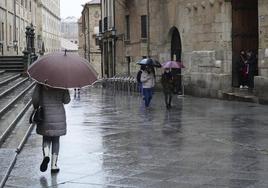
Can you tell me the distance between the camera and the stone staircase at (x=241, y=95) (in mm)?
19133

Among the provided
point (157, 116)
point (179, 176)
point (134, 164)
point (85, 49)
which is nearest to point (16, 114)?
point (157, 116)

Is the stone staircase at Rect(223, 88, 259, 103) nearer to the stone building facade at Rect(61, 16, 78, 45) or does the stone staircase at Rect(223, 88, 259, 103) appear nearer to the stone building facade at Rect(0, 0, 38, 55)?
the stone building facade at Rect(0, 0, 38, 55)

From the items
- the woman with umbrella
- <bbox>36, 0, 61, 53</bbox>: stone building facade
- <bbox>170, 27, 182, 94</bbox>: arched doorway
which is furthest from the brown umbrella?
<bbox>36, 0, 61, 53</bbox>: stone building facade

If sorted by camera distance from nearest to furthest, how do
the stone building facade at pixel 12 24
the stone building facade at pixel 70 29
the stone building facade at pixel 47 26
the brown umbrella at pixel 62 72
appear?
1. the brown umbrella at pixel 62 72
2. the stone building facade at pixel 12 24
3. the stone building facade at pixel 47 26
4. the stone building facade at pixel 70 29

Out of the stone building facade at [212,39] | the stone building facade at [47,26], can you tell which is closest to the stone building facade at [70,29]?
the stone building facade at [47,26]

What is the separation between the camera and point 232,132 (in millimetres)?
11844

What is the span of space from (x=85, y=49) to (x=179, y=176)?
6790cm

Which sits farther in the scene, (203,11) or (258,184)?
(203,11)

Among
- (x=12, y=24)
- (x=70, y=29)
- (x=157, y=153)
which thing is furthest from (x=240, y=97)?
(x=70, y=29)

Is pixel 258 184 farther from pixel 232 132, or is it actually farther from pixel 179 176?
pixel 232 132

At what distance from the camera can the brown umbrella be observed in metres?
7.32

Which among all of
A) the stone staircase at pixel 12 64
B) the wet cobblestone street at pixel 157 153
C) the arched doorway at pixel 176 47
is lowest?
the wet cobblestone street at pixel 157 153

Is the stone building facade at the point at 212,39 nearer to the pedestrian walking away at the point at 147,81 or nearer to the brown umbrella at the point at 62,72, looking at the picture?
the pedestrian walking away at the point at 147,81

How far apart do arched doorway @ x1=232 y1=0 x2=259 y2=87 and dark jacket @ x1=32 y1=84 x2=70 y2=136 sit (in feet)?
47.7
